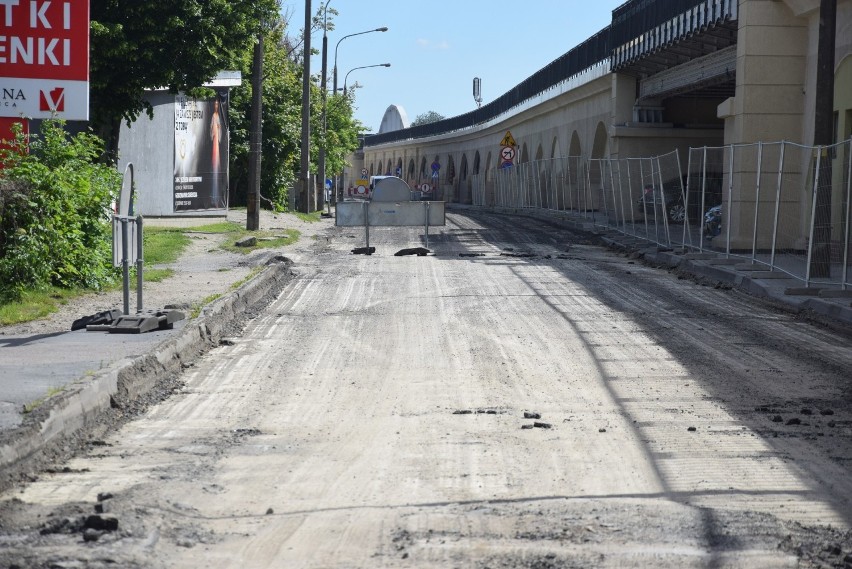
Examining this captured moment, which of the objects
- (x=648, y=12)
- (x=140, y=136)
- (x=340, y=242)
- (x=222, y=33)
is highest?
(x=648, y=12)

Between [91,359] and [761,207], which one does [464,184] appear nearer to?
[761,207]

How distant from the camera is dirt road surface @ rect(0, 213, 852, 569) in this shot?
4.78m

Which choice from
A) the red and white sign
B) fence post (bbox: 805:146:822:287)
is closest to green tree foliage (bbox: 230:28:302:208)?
the red and white sign

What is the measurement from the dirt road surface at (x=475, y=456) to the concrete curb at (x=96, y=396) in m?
0.18

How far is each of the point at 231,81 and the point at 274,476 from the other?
30.0m

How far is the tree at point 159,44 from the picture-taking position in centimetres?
2311

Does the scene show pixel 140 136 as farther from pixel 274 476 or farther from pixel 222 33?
pixel 274 476

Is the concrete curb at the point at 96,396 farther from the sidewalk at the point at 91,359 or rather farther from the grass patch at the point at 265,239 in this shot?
the grass patch at the point at 265,239

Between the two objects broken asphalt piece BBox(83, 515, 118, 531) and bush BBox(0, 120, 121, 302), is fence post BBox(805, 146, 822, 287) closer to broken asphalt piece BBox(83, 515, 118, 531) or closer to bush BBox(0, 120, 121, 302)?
bush BBox(0, 120, 121, 302)

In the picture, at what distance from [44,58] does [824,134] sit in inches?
427

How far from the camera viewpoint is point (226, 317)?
12594 millimetres

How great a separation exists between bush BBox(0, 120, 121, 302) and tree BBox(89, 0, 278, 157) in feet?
28.6

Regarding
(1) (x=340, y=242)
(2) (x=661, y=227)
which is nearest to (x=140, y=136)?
(1) (x=340, y=242)

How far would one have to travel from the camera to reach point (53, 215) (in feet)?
42.5
